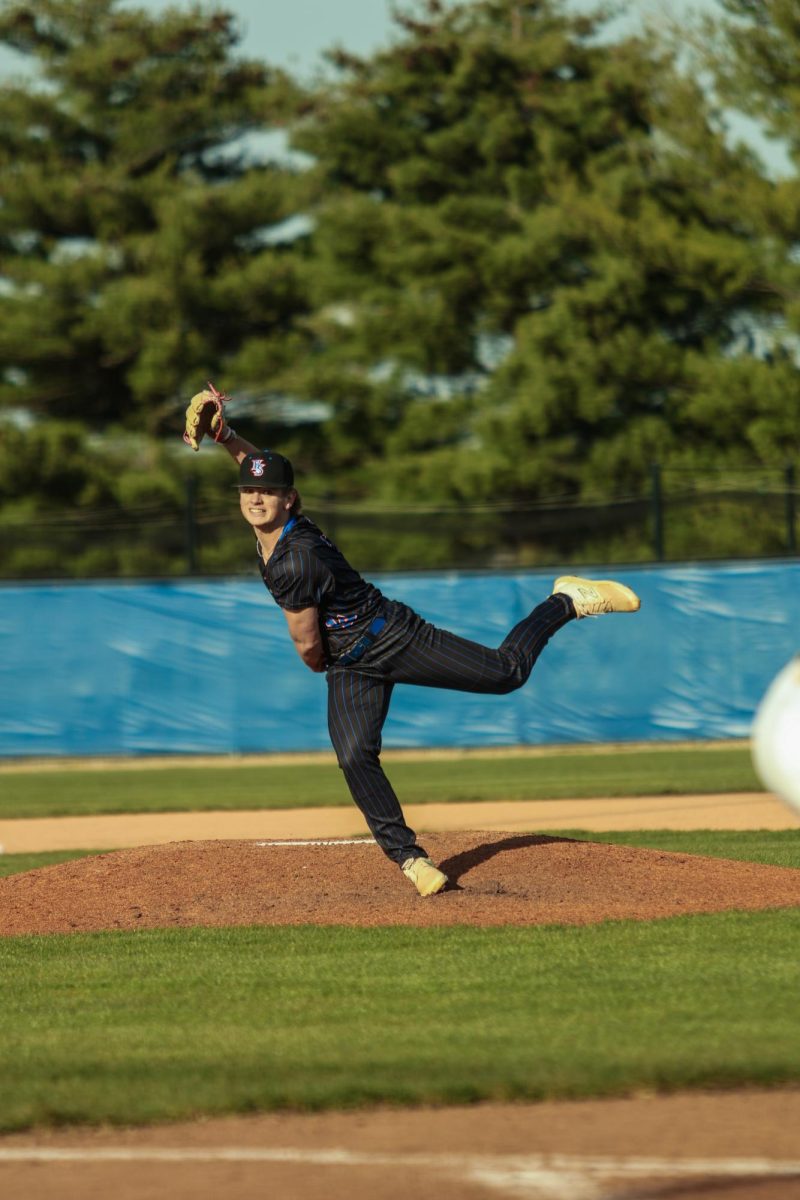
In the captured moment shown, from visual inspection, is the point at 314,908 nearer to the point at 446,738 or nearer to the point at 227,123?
the point at 446,738

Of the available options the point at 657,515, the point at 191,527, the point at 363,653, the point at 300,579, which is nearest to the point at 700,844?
the point at 363,653

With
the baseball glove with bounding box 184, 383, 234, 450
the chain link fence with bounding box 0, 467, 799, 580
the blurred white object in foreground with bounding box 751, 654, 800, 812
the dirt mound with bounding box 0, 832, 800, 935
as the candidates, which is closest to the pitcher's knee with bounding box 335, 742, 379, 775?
the dirt mound with bounding box 0, 832, 800, 935

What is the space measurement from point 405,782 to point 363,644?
32.9ft

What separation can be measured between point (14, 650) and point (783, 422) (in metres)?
14.0

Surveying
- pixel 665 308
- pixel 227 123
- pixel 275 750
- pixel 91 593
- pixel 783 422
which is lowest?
pixel 275 750

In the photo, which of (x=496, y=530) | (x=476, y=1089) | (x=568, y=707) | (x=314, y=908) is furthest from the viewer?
(x=496, y=530)

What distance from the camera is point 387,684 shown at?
24.5ft

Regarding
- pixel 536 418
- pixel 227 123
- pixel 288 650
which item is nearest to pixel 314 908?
pixel 288 650

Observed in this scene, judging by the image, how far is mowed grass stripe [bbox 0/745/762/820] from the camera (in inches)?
606

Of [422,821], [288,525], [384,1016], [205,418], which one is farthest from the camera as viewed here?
[422,821]

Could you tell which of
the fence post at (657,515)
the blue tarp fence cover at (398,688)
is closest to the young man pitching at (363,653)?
the blue tarp fence cover at (398,688)

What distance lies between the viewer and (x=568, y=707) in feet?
69.5

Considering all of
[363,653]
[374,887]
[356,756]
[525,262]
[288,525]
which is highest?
[525,262]

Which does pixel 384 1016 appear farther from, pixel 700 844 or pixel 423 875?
pixel 700 844
